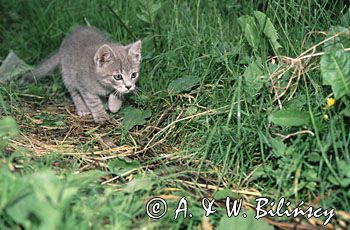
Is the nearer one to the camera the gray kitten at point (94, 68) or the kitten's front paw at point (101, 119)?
the kitten's front paw at point (101, 119)

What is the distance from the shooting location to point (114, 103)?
13.3 ft

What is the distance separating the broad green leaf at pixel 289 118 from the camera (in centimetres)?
286

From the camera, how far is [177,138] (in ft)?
11.5

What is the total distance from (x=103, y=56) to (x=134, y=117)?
0.63 meters

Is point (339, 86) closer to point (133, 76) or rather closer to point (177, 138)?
point (177, 138)

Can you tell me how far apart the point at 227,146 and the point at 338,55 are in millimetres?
762

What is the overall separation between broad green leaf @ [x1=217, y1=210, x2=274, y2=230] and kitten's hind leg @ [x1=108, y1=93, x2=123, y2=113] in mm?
1661

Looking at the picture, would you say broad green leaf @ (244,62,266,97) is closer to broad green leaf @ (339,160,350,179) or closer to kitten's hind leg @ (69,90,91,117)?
broad green leaf @ (339,160,350,179)

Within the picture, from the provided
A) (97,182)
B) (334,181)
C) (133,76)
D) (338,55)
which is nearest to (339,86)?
(338,55)

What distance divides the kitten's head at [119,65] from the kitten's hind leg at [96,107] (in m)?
0.17

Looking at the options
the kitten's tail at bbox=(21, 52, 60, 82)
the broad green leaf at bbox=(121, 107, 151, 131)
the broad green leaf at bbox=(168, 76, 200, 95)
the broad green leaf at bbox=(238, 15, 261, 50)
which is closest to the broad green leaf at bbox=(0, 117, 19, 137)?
the broad green leaf at bbox=(121, 107, 151, 131)

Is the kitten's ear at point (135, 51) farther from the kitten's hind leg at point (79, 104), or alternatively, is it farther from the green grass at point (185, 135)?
the kitten's hind leg at point (79, 104)

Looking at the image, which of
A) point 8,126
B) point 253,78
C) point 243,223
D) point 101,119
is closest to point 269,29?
point 253,78

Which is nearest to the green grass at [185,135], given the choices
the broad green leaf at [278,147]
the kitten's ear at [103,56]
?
the broad green leaf at [278,147]
